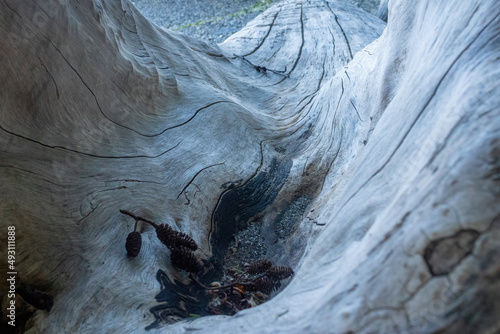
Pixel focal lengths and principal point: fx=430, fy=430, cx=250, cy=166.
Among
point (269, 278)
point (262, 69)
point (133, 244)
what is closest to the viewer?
point (133, 244)

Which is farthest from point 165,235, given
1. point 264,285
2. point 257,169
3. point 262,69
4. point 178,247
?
point 262,69

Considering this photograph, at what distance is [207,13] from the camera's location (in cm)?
615

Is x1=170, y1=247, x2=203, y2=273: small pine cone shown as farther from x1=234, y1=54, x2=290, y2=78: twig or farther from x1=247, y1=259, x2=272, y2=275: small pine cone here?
x1=234, y1=54, x2=290, y2=78: twig

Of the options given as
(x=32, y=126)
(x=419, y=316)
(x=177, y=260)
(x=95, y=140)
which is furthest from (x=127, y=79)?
(x=419, y=316)

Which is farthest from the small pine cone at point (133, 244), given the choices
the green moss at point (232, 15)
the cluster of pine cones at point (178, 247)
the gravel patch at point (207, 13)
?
the green moss at point (232, 15)

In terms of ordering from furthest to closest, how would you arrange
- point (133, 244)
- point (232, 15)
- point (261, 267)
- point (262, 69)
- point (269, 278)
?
point (232, 15)
point (262, 69)
point (261, 267)
point (269, 278)
point (133, 244)

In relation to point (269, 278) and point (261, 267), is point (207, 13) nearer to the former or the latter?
point (261, 267)

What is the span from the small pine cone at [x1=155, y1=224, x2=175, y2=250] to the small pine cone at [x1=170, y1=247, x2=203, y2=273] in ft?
0.11

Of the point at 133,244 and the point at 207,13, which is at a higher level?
the point at 207,13

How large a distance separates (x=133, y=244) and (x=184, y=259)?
0.68ft

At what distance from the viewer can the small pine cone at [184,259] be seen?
168cm

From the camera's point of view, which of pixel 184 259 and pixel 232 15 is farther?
pixel 232 15

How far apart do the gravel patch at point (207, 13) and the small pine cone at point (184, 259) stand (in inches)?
169

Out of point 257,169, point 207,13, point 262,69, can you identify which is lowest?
point 257,169
